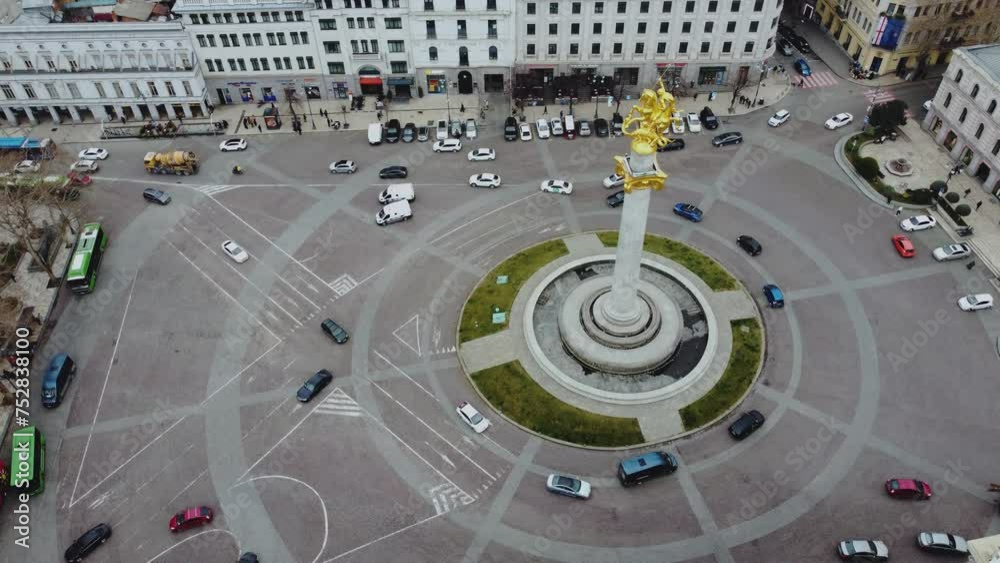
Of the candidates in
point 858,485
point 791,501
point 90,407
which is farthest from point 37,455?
point 858,485

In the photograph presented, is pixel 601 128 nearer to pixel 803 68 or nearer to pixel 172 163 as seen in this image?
pixel 803 68

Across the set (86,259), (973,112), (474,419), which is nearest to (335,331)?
(474,419)

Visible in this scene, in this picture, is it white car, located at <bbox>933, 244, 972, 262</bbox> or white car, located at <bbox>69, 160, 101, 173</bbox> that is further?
white car, located at <bbox>69, 160, 101, 173</bbox>

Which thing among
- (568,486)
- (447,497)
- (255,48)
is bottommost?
(447,497)

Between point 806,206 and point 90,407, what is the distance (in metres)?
89.3

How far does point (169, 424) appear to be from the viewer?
75.8m

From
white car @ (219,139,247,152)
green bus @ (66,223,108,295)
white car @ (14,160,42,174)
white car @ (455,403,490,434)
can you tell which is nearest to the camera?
white car @ (455,403,490,434)

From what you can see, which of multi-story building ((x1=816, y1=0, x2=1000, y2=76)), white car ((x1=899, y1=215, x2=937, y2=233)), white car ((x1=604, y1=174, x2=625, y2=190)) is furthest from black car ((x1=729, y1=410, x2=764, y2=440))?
multi-story building ((x1=816, y1=0, x2=1000, y2=76))

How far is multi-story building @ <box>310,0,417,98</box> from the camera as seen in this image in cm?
10838

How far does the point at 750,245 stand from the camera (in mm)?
91000

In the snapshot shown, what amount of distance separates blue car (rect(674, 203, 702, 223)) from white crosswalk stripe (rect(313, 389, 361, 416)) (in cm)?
4854

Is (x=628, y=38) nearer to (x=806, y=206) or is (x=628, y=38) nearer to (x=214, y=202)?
(x=806, y=206)

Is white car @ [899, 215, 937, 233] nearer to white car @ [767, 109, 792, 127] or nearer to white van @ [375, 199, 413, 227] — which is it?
white car @ [767, 109, 792, 127]

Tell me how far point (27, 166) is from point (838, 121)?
118 meters
